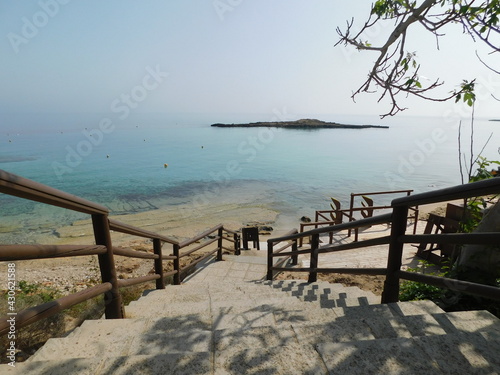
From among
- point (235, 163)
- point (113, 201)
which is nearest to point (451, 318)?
point (113, 201)

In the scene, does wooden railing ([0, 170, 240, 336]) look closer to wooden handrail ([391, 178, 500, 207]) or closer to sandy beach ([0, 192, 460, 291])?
wooden handrail ([391, 178, 500, 207])

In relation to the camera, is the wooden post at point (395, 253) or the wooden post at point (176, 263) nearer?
the wooden post at point (395, 253)

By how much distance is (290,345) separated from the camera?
5.07ft

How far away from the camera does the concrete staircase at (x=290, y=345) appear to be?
1.36 m

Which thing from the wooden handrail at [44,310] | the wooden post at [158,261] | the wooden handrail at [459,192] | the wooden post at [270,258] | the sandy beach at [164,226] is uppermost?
the wooden handrail at [459,192]

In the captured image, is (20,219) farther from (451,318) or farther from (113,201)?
(451,318)

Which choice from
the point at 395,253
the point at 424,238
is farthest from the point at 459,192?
the point at 395,253

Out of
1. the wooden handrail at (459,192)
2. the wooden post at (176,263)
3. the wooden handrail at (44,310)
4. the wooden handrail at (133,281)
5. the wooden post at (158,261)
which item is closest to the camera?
the wooden handrail at (44,310)

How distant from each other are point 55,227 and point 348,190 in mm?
23200

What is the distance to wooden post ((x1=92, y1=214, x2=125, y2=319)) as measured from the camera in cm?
217

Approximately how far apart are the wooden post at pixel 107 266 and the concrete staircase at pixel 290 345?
0.80 feet

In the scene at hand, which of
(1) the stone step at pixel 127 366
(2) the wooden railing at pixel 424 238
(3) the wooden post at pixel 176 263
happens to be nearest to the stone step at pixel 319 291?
(2) the wooden railing at pixel 424 238

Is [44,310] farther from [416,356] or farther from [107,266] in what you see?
[416,356]

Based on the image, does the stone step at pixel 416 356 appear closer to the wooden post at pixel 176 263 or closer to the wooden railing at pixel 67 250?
the wooden railing at pixel 67 250
